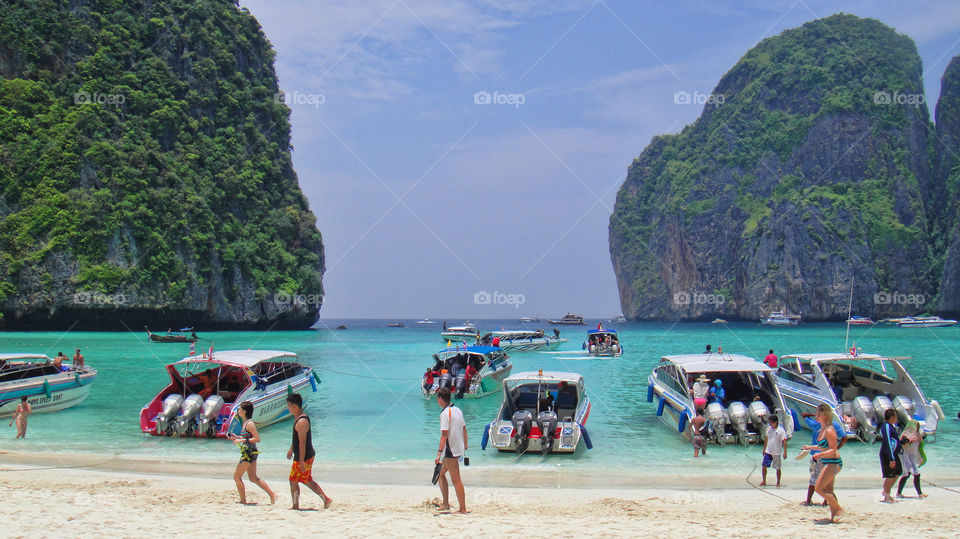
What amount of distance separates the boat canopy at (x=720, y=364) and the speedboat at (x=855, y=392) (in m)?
1.44

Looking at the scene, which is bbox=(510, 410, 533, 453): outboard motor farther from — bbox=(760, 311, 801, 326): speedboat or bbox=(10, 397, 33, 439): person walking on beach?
bbox=(760, 311, 801, 326): speedboat

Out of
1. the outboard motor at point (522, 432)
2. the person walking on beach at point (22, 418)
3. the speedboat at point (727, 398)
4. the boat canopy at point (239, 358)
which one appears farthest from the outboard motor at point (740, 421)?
the person walking on beach at point (22, 418)

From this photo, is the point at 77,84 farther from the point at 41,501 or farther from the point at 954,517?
the point at 954,517

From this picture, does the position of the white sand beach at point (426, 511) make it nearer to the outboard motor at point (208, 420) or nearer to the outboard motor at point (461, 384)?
the outboard motor at point (208, 420)

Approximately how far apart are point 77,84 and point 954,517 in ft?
244

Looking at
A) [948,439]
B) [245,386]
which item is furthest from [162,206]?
[948,439]

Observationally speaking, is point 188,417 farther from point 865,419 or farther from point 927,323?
point 927,323

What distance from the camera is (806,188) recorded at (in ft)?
417

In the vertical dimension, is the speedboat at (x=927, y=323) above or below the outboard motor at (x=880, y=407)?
above

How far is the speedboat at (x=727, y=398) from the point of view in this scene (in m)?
15.2

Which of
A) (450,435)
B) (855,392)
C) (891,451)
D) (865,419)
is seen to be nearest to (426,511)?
(450,435)

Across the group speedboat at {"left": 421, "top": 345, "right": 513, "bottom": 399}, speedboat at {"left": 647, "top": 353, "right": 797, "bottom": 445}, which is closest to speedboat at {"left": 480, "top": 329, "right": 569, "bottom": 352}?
speedboat at {"left": 421, "top": 345, "right": 513, "bottom": 399}

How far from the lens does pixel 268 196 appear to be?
8056cm

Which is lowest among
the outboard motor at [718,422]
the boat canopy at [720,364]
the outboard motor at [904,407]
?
the outboard motor at [718,422]
